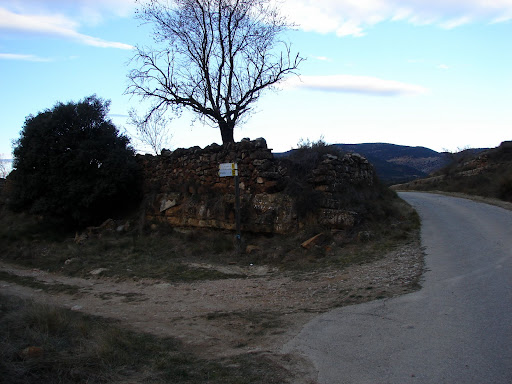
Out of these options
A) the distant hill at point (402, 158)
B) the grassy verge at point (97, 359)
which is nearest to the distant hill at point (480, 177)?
the grassy verge at point (97, 359)

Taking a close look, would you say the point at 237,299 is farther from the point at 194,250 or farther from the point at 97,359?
the point at 194,250

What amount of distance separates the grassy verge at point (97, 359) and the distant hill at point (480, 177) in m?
22.1

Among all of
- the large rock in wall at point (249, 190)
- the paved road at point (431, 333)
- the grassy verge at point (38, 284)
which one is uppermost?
the large rock in wall at point (249, 190)

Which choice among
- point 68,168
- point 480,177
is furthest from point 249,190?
point 480,177

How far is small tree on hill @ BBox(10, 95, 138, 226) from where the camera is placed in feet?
53.0

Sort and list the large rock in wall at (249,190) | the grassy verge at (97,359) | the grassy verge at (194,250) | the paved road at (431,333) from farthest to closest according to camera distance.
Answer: the large rock in wall at (249,190) < the grassy verge at (194,250) < the paved road at (431,333) < the grassy verge at (97,359)

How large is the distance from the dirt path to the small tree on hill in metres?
5.24

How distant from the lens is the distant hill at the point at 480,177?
948 inches

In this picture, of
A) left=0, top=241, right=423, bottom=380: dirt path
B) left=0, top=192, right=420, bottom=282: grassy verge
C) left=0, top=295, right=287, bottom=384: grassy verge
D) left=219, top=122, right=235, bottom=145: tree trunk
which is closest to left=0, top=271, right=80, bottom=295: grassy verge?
left=0, top=241, right=423, bottom=380: dirt path

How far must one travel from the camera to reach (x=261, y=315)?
7.20m

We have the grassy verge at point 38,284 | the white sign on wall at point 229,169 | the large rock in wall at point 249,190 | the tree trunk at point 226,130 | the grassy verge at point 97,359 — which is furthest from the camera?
the tree trunk at point 226,130

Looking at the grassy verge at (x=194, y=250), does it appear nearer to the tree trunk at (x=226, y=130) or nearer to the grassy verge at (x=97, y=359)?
the grassy verge at (x=97, y=359)

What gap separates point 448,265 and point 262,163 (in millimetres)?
6654

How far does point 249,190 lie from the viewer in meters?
14.1
